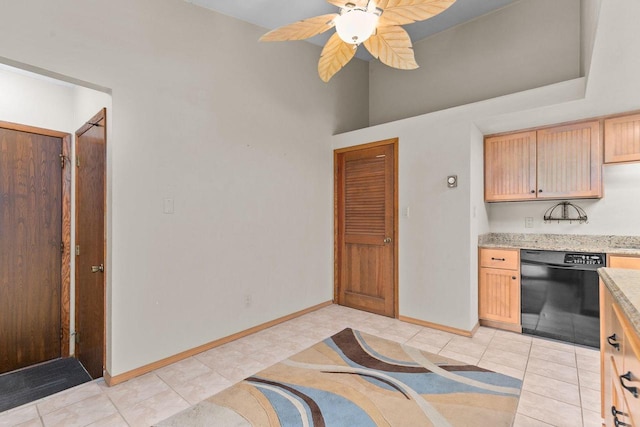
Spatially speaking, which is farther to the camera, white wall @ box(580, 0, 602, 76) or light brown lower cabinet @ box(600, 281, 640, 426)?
white wall @ box(580, 0, 602, 76)

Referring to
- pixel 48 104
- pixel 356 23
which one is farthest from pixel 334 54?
pixel 48 104

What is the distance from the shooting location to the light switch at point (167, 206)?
2.58 m

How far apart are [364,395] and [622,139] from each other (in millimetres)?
3205

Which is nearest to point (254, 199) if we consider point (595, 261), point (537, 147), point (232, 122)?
point (232, 122)

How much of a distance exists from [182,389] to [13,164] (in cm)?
251

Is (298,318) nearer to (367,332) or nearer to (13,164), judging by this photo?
(367,332)

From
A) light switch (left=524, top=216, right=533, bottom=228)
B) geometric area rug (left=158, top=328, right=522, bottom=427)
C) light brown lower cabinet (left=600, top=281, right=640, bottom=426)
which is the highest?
light switch (left=524, top=216, right=533, bottom=228)

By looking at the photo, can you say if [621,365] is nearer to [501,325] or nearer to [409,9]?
[409,9]

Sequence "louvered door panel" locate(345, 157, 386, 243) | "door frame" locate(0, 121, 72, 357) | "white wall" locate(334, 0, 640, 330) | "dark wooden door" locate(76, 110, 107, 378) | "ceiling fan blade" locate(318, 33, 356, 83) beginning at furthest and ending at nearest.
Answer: "louvered door panel" locate(345, 157, 386, 243) → "door frame" locate(0, 121, 72, 357) → "white wall" locate(334, 0, 640, 330) → "dark wooden door" locate(76, 110, 107, 378) → "ceiling fan blade" locate(318, 33, 356, 83)

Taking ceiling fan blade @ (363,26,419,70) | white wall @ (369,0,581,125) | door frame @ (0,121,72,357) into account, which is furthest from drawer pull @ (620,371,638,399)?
door frame @ (0,121,72,357)

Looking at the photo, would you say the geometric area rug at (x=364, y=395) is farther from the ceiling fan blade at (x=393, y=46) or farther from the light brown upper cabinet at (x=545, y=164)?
the ceiling fan blade at (x=393, y=46)

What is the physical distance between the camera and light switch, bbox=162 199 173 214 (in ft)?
8.47

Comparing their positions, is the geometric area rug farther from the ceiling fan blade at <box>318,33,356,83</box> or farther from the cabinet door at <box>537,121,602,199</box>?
the ceiling fan blade at <box>318,33,356,83</box>

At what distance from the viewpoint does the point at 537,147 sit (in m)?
3.21
